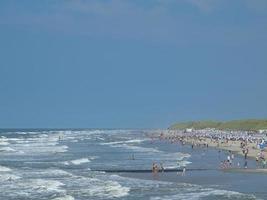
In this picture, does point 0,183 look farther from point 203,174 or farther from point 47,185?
point 203,174

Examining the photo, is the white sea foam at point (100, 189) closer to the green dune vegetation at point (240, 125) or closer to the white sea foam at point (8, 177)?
the white sea foam at point (8, 177)

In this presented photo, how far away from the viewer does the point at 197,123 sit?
187750 mm

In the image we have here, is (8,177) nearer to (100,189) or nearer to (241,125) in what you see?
(100,189)

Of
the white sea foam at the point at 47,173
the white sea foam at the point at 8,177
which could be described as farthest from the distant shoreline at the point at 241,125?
the white sea foam at the point at 8,177

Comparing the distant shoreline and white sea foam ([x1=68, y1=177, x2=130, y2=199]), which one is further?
the distant shoreline

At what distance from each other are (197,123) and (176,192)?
157 metres

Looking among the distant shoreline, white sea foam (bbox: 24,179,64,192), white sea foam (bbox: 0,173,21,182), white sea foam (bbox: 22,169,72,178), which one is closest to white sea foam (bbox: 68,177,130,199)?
white sea foam (bbox: 24,179,64,192)

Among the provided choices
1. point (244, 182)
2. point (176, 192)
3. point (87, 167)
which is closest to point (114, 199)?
point (176, 192)

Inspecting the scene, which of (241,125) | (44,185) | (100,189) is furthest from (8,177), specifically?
(241,125)

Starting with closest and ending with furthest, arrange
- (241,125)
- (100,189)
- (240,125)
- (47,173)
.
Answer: (100,189) → (47,173) → (241,125) → (240,125)

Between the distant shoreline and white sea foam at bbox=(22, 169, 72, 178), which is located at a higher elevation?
the distant shoreline

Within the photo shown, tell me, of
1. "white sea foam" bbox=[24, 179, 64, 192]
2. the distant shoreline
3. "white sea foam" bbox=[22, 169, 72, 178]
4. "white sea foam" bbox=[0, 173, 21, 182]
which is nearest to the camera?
"white sea foam" bbox=[24, 179, 64, 192]

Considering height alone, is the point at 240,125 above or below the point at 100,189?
above

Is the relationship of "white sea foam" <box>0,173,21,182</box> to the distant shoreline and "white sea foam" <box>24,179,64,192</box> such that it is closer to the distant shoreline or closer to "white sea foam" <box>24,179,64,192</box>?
"white sea foam" <box>24,179,64,192</box>
